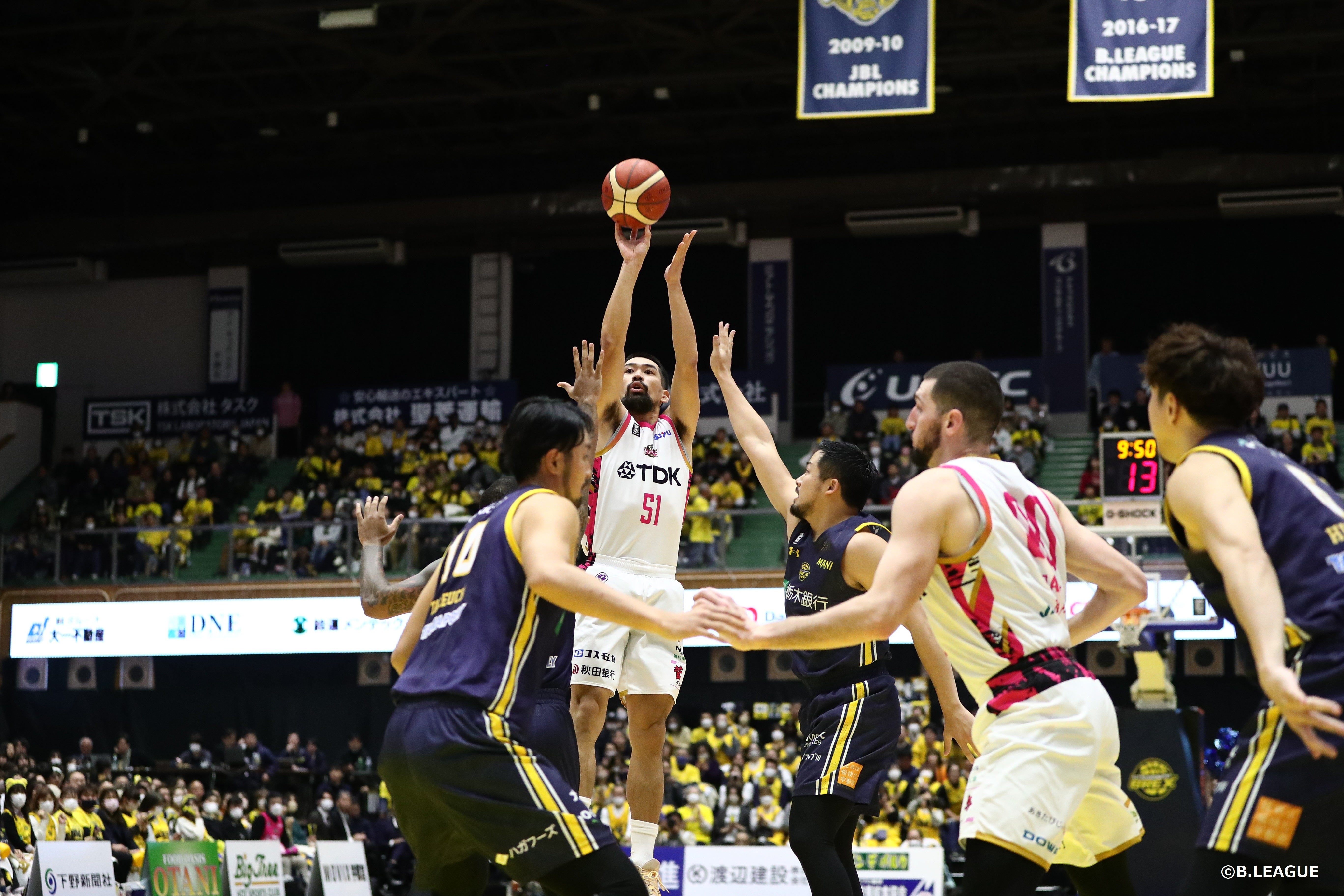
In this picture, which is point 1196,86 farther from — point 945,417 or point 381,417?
point 381,417

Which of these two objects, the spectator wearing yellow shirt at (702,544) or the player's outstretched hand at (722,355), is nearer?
the player's outstretched hand at (722,355)

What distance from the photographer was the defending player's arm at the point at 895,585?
15.0ft

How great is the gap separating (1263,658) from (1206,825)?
480 mm

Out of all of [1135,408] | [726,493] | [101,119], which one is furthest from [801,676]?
[101,119]

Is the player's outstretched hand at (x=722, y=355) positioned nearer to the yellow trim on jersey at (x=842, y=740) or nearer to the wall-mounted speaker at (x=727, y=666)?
the yellow trim on jersey at (x=842, y=740)

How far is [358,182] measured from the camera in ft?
110

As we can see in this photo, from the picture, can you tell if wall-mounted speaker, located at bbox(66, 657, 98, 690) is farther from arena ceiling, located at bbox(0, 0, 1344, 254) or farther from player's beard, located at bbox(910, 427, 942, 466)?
player's beard, located at bbox(910, 427, 942, 466)

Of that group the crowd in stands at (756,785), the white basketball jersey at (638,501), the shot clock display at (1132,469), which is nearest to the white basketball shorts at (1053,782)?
the white basketball jersey at (638,501)

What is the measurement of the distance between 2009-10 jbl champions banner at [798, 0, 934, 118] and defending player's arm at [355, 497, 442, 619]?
9.04 metres

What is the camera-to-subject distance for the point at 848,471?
6.57 m

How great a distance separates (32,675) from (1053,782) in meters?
24.7

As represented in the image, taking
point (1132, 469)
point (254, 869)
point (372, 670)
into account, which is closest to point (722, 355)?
point (1132, 469)

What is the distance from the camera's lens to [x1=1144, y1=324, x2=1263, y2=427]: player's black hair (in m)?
4.36

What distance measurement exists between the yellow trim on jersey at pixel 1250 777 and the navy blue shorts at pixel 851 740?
2.34 metres
